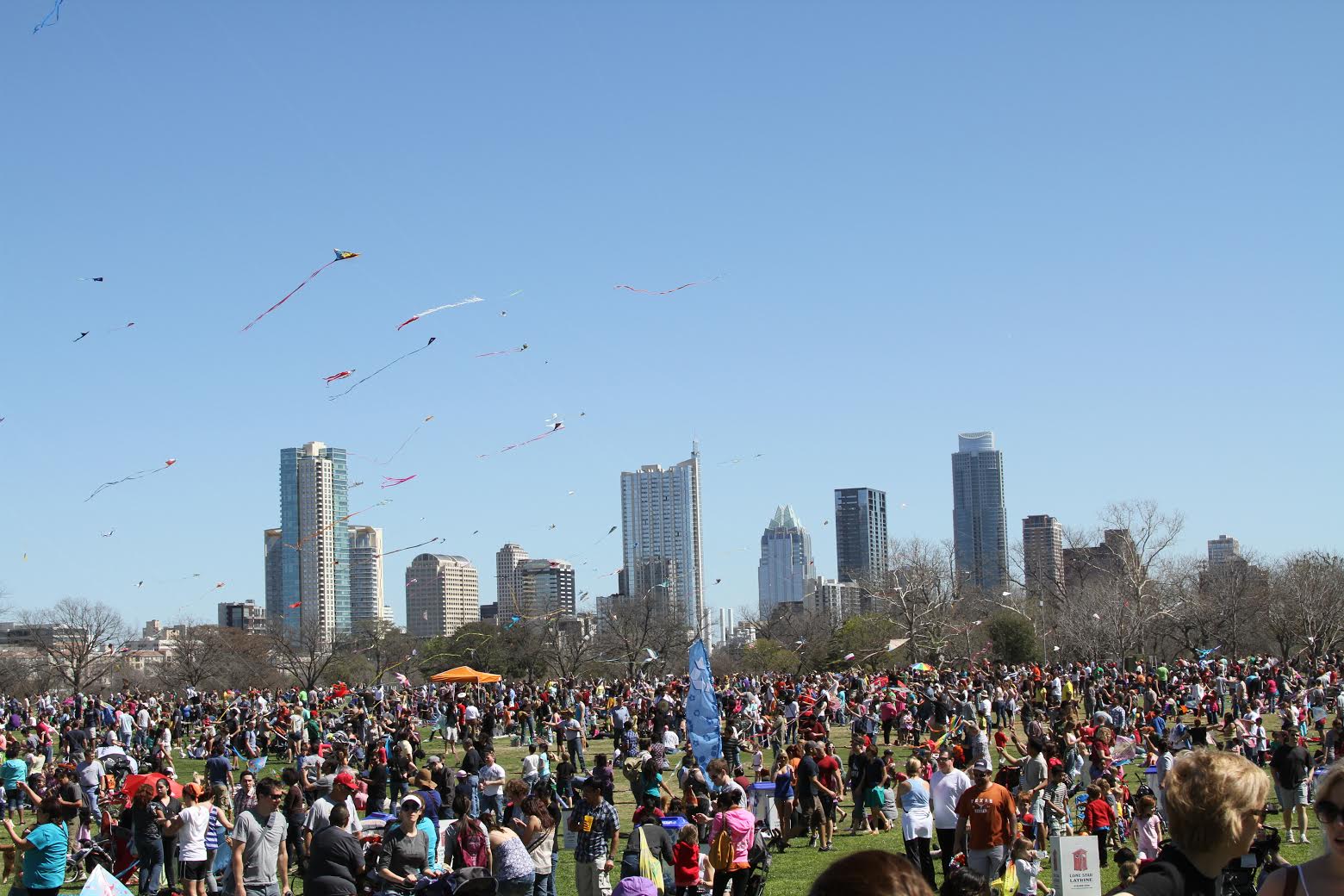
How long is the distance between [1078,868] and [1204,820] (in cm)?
648

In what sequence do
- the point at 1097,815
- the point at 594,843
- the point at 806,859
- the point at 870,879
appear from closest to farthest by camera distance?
1. the point at 870,879
2. the point at 594,843
3. the point at 1097,815
4. the point at 806,859

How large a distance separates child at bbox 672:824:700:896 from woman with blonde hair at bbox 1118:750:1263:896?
7498 millimetres

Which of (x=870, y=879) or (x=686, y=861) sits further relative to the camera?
(x=686, y=861)

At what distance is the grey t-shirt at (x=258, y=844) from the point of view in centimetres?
1022

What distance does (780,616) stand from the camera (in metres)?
89.3

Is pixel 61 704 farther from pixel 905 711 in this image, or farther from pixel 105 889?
pixel 105 889

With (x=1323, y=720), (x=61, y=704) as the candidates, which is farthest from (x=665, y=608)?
(x=1323, y=720)

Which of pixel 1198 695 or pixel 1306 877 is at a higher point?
pixel 1306 877

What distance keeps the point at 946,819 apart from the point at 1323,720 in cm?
1747

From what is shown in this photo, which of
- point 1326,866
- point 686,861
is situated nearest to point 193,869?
point 686,861

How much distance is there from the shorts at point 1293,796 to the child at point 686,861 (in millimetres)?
7444

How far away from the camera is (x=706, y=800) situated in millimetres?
13141

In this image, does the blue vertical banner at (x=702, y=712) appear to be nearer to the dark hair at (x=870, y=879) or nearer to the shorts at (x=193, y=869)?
the shorts at (x=193, y=869)

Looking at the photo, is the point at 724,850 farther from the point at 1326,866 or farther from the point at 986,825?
the point at 1326,866
